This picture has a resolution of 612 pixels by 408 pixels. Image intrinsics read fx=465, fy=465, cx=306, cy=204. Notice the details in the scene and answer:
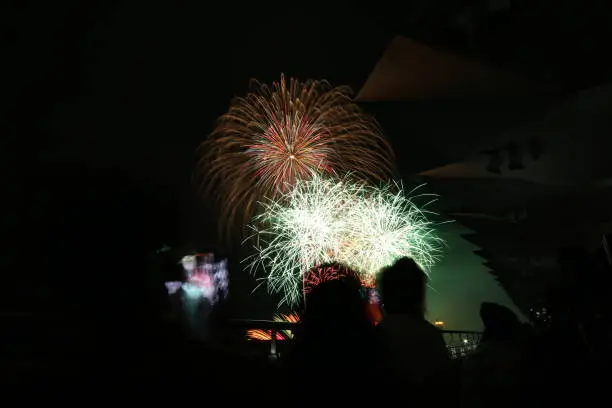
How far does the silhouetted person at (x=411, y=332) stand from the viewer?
2590mm

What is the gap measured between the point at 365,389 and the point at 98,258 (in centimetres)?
110

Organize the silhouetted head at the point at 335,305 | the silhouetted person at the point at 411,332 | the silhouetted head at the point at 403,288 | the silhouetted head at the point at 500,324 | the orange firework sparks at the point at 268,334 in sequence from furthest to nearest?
the orange firework sparks at the point at 268,334
the silhouetted head at the point at 500,324
the silhouetted head at the point at 403,288
the silhouetted person at the point at 411,332
the silhouetted head at the point at 335,305

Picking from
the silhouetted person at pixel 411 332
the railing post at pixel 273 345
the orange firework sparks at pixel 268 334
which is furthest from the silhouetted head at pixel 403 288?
the railing post at pixel 273 345

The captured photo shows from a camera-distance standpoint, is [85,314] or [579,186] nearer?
[85,314]

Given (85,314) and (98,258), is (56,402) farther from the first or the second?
(98,258)

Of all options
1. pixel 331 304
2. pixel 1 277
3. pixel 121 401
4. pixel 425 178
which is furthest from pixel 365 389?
pixel 425 178

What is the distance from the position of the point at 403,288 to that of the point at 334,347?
1.16 m

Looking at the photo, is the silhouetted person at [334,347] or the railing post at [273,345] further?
the railing post at [273,345]

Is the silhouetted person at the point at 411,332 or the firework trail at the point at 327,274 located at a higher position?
the firework trail at the point at 327,274

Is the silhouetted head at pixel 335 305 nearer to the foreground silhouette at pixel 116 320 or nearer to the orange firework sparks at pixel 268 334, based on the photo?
the orange firework sparks at pixel 268 334

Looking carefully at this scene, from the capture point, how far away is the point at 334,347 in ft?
6.02

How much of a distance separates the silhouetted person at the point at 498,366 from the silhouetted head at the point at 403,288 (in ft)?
1.91

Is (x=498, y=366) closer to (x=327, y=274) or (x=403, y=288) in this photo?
(x=403, y=288)

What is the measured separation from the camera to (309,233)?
55.3ft
